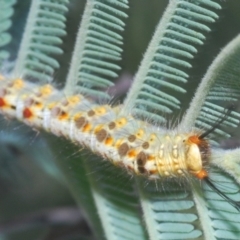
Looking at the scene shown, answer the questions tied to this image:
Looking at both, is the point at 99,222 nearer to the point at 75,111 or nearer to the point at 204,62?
the point at 75,111

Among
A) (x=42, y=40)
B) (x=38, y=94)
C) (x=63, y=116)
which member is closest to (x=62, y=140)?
(x=63, y=116)

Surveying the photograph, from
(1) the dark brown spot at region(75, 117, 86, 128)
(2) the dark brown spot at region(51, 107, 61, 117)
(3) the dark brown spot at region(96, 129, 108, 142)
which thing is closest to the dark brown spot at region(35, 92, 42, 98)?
(2) the dark brown spot at region(51, 107, 61, 117)

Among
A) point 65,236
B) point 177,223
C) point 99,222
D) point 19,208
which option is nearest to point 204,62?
point 177,223

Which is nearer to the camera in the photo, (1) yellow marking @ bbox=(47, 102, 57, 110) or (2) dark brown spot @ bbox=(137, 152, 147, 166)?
(2) dark brown spot @ bbox=(137, 152, 147, 166)

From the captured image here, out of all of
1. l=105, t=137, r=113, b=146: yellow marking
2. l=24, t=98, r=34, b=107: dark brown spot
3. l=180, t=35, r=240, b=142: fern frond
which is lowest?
l=24, t=98, r=34, b=107: dark brown spot

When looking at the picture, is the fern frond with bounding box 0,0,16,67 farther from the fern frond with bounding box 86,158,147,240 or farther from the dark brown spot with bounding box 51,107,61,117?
the fern frond with bounding box 86,158,147,240

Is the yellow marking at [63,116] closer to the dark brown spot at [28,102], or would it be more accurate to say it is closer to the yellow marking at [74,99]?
the yellow marking at [74,99]
